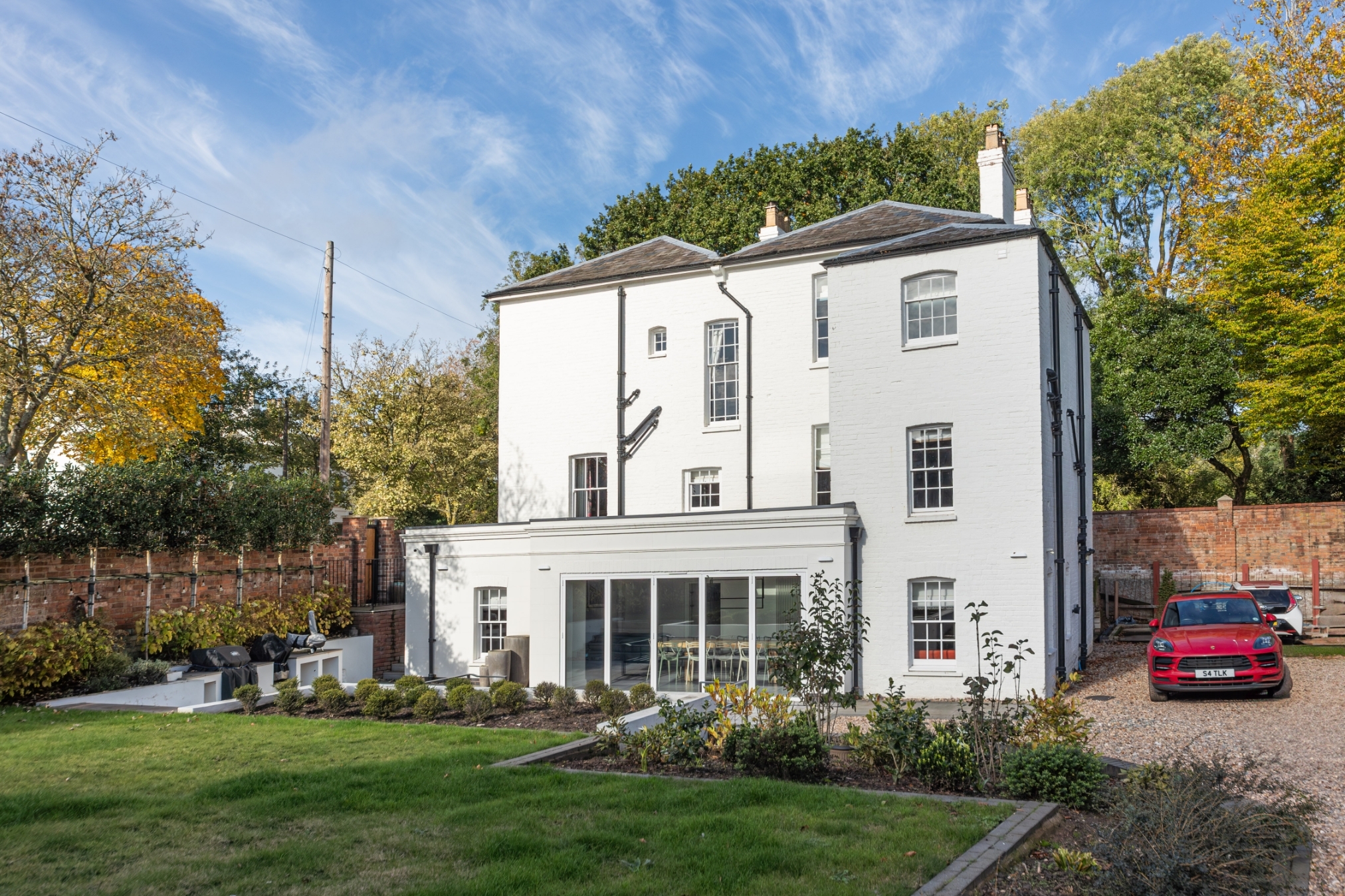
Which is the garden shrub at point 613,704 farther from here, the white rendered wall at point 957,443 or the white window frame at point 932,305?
the white window frame at point 932,305

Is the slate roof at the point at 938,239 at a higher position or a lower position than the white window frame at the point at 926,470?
higher

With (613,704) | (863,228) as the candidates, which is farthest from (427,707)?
(863,228)

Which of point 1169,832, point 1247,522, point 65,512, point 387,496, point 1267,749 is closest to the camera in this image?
point 1169,832

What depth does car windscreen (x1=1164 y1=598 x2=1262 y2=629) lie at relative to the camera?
55.4ft

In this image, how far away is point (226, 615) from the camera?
20.1m

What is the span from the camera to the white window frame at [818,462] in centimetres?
2173

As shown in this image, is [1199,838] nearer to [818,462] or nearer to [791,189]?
[818,462]


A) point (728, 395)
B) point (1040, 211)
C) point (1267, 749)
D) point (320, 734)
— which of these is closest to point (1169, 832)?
point (1267, 749)

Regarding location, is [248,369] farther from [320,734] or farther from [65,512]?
[320,734]

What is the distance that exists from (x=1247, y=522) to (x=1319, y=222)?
32.3 ft

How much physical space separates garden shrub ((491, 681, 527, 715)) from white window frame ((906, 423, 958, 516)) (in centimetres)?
801

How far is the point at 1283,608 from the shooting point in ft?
79.3

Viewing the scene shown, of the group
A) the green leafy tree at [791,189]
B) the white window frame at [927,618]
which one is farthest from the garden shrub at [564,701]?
the green leafy tree at [791,189]

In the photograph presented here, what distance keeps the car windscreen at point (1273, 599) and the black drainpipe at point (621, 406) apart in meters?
15.6
